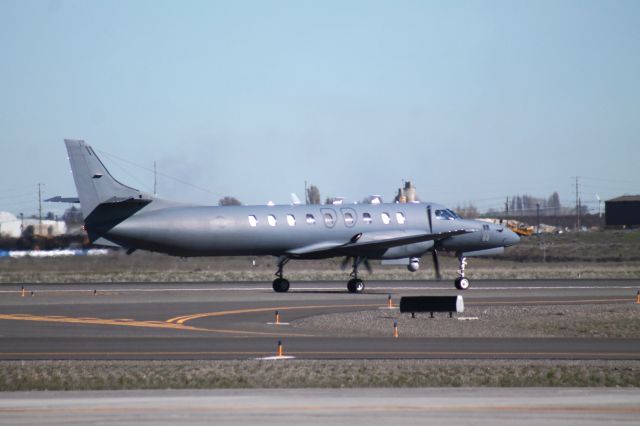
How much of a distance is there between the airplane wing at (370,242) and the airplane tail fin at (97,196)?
8.16m

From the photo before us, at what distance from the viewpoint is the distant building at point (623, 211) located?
143000 mm

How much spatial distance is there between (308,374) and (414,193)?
60020 millimetres

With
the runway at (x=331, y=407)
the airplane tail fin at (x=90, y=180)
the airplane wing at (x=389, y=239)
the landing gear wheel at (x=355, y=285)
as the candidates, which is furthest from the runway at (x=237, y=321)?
the runway at (x=331, y=407)

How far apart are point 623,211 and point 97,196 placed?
113 metres

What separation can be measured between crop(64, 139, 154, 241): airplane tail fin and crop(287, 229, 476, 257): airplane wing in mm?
8160

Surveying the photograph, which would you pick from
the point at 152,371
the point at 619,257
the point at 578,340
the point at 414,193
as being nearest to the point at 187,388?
the point at 152,371

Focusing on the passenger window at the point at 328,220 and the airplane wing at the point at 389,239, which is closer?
the airplane wing at the point at 389,239

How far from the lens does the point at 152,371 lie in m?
21.3

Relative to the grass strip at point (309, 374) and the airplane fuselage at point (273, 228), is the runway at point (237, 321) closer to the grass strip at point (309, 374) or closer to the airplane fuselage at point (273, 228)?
the grass strip at point (309, 374)

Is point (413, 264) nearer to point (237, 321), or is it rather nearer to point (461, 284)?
point (461, 284)

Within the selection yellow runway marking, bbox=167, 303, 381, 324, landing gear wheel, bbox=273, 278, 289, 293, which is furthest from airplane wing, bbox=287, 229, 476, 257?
yellow runway marking, bbox=167, 303, 381, 324

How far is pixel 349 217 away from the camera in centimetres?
4831

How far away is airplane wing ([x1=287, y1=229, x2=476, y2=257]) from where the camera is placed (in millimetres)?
46938

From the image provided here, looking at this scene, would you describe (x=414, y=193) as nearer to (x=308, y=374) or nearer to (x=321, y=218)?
(x=321, y=218)
